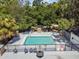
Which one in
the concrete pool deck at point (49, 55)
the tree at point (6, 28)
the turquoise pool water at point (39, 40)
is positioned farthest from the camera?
the turquoise pool water at point (39, 40)

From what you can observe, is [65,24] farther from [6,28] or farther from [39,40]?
[6,28]

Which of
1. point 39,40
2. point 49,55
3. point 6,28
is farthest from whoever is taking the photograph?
point 39,40

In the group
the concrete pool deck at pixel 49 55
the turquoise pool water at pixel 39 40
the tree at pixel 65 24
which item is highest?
the tree at pixel 65 24

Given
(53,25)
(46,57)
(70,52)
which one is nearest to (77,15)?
(70,52)

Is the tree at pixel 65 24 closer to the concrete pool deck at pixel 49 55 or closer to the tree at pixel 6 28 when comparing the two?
the tree at pixel 6 28

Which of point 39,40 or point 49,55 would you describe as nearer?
point 49,55

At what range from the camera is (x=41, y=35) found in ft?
82.9

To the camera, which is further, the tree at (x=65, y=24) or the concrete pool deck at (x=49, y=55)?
the tree at (x=65, y=24)

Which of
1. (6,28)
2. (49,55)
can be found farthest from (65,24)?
(49,55)

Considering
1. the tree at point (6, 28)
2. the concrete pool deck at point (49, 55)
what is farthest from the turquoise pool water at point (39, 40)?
the concrete pool deck at point (49, 55)

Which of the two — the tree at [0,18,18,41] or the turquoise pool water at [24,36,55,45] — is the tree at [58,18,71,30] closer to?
the turquoise pool water at [24,36,55,45]

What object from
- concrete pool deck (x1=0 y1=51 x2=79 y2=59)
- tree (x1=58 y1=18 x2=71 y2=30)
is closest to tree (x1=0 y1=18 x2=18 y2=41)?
concrete pool deck (x1=0 y1=51 x2=79 y2=59)

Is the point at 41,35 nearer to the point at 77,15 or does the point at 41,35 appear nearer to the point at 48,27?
the point at 48,27

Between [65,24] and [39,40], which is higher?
[65,24]
